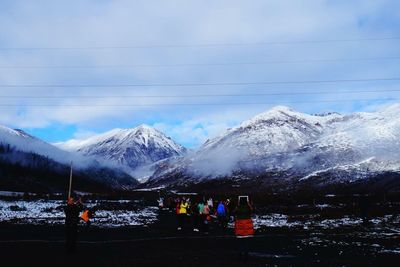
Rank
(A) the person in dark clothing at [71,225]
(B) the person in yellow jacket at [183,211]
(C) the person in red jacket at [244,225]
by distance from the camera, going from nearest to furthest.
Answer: (C) the person in red jacket at [244,225]
(A) the person in dark clothing at [71,225]
(B) the person in yellow jacket at [183,211]

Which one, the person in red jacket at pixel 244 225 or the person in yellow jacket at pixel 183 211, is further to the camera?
the person in yellow jacket at pixel 183 211

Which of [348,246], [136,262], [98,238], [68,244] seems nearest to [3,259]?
[68,244]

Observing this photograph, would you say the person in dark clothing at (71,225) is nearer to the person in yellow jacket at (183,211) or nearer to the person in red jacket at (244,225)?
the person in red jacket at (244,225)

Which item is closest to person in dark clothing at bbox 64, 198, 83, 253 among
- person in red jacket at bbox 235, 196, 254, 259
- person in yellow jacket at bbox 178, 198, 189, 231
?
person in red jacket at bbox 235, 196, 254, 259

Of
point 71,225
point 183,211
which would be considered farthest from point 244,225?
point 183,211

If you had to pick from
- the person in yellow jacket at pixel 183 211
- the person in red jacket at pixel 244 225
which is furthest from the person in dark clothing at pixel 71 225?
the person in yellow jacket at pixel 183 211

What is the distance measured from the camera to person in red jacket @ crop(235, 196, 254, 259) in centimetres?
1725

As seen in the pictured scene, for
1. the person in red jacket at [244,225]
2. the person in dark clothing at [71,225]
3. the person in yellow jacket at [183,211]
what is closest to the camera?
the person in red jacket at [244,225]

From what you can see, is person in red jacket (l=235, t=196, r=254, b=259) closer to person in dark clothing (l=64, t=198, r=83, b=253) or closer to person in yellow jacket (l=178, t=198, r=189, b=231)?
person in dark clothing (l=64, t=198, r=83, b=253)

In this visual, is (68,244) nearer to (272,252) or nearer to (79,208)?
(79,208)

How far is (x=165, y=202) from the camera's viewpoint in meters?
79.8

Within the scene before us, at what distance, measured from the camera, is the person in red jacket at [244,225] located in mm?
17250

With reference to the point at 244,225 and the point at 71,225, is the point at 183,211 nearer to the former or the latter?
the point at 71,225

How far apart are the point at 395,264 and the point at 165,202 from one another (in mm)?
64828
